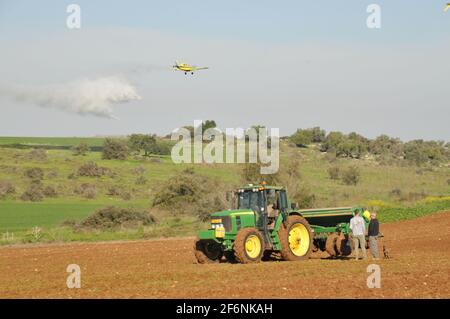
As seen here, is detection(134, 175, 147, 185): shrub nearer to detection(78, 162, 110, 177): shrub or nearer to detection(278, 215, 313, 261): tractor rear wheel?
detection(78, 162, 110, 177): shrub

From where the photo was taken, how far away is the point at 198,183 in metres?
56.2

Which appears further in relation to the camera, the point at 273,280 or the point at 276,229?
the point at 276,229

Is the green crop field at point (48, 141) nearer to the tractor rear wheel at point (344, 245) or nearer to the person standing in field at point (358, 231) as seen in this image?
the tractor rear wheel at point (344, 245)

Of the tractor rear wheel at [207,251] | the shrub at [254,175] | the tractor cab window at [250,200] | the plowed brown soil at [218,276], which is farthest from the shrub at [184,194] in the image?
the tractor cab window at [250,200]

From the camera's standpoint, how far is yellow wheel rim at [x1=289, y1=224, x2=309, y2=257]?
23078mm

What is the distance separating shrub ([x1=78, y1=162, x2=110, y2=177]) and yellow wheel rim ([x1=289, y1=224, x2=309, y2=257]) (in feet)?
184

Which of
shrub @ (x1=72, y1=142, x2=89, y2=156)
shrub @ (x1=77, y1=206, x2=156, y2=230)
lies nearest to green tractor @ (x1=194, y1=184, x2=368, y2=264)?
shrub @ (x1=77, y1=206, x2=156, y2=230)

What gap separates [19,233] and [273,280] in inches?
1171

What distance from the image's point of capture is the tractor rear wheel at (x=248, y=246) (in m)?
21.3

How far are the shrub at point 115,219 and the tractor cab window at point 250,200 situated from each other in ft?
87.0

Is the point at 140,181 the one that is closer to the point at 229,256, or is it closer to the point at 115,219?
the point at 115,219

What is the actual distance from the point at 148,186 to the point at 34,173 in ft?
36.2

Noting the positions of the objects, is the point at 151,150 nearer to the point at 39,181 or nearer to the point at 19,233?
the point at 39,181
